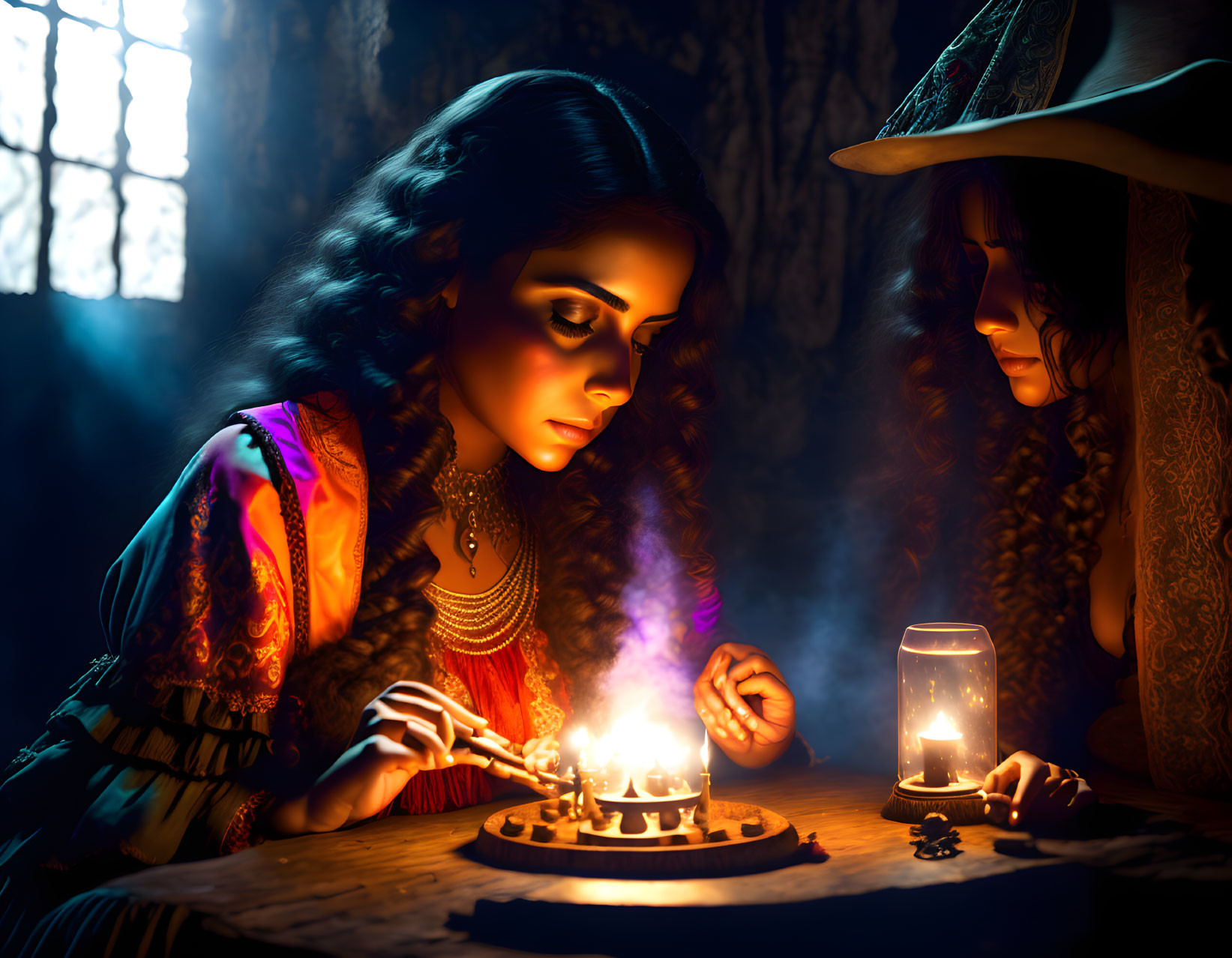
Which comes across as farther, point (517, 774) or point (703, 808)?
point (517, 774)

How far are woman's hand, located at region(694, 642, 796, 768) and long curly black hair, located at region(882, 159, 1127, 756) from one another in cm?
49

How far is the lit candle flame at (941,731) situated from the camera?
1783 mm

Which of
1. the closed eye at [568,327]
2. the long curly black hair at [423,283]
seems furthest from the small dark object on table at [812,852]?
the closed eye at [568,327]

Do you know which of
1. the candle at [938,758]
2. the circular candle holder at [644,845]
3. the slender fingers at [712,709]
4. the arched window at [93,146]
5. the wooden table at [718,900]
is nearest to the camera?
the wooden table at [718,900]

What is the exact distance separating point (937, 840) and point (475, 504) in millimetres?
1091

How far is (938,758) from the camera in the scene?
1.76m

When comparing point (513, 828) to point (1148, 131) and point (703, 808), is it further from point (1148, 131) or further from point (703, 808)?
point (1148, 131)

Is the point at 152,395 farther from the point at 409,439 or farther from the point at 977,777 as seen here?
the point at 977,777

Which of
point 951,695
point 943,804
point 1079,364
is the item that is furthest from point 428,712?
point 1079,364

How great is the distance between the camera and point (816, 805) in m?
1.90

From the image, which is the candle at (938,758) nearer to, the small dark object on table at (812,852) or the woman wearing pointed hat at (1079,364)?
the woman wearing pointed hat at (1079,364)

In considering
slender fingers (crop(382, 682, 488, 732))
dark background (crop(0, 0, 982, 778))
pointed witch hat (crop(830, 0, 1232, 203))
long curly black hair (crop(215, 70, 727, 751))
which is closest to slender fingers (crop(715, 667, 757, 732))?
long curly black hair (crop(215, 70, 727, 751))

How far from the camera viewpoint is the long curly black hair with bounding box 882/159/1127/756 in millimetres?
2102

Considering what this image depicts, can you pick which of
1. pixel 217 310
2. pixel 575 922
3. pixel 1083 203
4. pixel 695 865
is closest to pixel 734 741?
pixel 695 865
